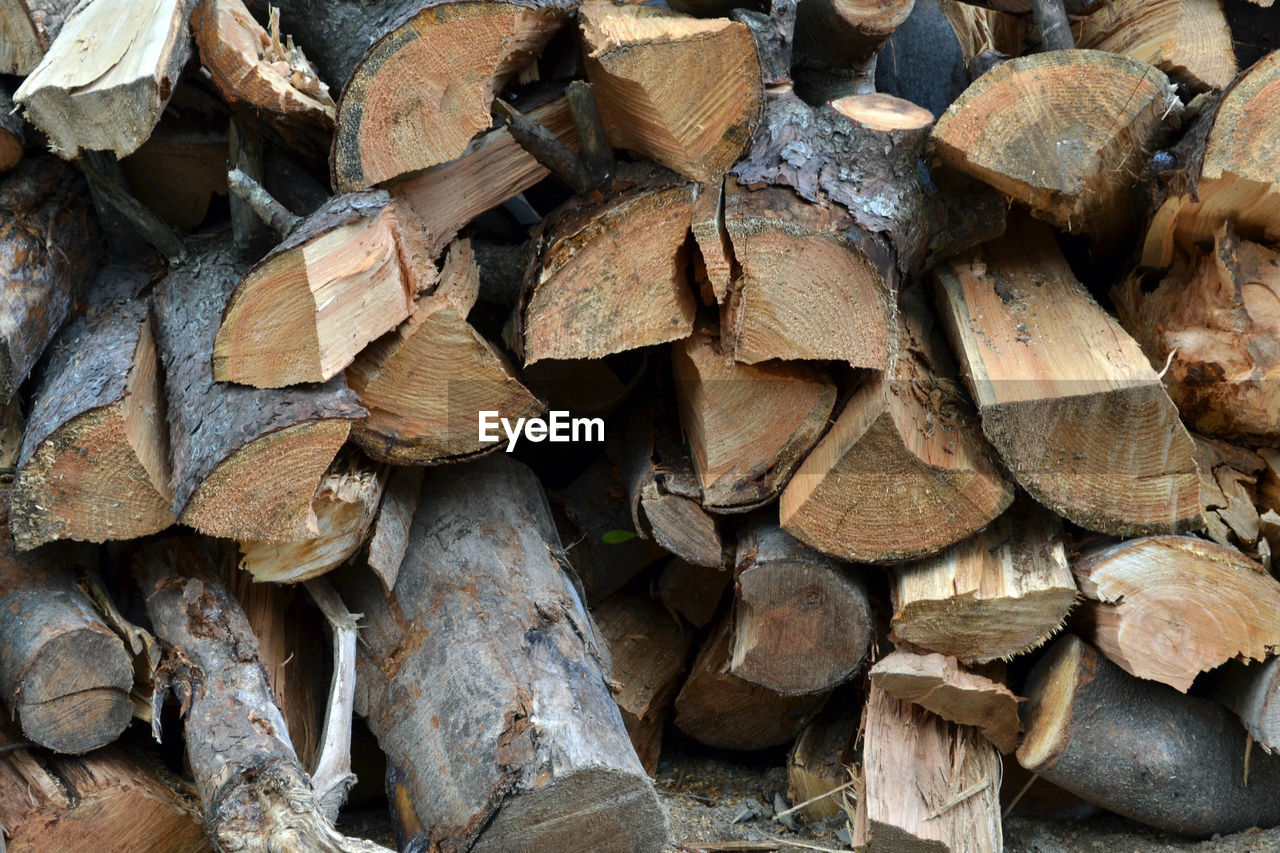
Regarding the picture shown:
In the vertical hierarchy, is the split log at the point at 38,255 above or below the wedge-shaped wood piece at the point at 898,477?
above

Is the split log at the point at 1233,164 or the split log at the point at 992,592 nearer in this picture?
the split log at the point at 1233,164

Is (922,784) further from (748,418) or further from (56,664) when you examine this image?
(56,664)

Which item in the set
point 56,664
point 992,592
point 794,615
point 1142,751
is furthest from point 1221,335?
point 56,664

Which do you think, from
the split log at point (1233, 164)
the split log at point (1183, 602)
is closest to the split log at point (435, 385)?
the split log at point (1183, 602)

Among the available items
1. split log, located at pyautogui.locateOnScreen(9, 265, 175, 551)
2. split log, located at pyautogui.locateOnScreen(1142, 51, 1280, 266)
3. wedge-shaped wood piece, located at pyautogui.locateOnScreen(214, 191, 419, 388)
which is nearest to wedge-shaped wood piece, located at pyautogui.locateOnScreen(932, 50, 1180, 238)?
split log, located at pyautogui.locateOnScreen(1142, 51, 1280, 266)

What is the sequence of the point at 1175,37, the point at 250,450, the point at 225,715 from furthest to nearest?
the point at 1175,37 → the point at 225,715 → the point at 250,450

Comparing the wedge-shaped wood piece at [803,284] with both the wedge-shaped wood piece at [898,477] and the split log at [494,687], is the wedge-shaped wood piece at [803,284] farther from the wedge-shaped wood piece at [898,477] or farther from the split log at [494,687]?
the split log at [494,687]

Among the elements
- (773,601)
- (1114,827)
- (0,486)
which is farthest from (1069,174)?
(0,486)

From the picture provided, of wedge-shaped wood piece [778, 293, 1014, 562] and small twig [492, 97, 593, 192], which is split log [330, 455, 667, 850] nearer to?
wedge-shaped wood piece [778, 293, 1014, 562]
